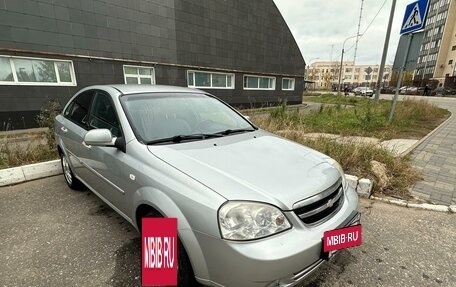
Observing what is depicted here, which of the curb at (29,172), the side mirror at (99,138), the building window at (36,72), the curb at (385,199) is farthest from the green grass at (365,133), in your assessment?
the building window at (36,72)

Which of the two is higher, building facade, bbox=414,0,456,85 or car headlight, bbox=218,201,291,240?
building facade, bbox=414,0,456,85

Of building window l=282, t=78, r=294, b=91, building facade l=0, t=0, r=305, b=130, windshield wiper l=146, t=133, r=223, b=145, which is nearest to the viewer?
windshield wiper l=146, t=133, r=223, b=145

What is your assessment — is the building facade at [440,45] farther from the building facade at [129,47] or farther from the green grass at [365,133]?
the green grass at [365,133]

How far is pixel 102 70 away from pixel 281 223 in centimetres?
1102

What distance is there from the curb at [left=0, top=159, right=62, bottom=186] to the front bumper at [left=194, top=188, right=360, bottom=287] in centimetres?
413

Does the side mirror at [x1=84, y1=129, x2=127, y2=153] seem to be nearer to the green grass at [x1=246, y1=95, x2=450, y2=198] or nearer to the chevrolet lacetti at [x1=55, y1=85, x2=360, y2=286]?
the chevrolet lacetti at [x1=55, y1=85, x2=360, y2=286]

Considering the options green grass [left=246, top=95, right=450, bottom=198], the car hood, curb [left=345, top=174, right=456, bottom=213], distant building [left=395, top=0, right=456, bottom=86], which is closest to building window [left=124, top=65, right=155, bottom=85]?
green grass [left=246, top=95, right=450, bottom=198]

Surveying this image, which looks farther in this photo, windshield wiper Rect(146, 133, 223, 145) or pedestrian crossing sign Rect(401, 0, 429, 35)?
pedestrian crossing sign Rect(401, 0, 429, 35)

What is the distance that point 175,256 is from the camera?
→ 1.62 m

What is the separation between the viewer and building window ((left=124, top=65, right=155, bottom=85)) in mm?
11266

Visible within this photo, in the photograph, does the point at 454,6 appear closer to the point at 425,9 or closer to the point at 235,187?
the point at 425,9

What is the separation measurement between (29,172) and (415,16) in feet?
29.5

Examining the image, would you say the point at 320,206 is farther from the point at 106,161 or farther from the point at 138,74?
the point at 138,74

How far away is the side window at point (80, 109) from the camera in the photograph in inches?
126
